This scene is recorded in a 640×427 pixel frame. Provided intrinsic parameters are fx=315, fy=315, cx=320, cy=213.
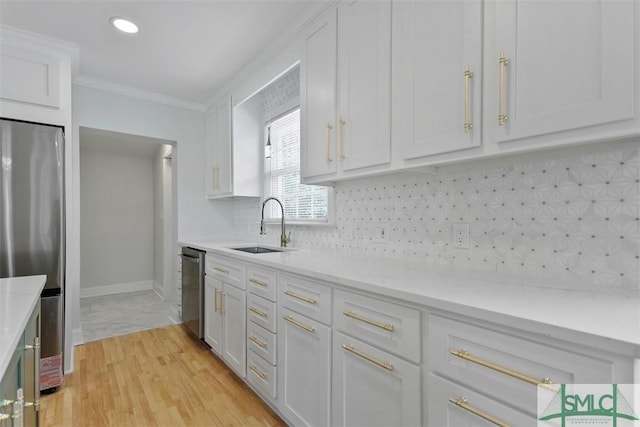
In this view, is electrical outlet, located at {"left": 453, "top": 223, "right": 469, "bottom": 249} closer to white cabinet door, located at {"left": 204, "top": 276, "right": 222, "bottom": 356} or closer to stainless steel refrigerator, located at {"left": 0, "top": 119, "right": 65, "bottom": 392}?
white cabinet door, located at {"left": 204, "top": 276, "right": 222, "bottom": 356}

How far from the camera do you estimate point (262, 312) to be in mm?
1918

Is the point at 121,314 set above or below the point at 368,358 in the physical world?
below

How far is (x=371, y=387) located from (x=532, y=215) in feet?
3.13

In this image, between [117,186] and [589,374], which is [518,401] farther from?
[117,186]

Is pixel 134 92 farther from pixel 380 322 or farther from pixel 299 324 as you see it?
pixel 380 322

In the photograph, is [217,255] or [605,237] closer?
[605,237]

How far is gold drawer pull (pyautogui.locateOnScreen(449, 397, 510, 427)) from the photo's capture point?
852mm

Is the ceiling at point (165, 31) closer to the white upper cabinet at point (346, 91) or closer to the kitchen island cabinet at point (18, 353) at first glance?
the white upper cabinet at point (346, 91)

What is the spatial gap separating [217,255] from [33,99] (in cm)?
174

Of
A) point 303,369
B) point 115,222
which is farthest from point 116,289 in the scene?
point 303,369

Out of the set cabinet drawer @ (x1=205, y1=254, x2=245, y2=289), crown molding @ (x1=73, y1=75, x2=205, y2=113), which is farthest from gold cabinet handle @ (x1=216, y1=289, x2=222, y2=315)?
crown molding @ (x1=73, y1=75, x2=205, y2=113)

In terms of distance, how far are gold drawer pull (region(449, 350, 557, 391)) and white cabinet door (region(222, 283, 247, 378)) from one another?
1.51 meters

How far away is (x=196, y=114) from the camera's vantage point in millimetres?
3730

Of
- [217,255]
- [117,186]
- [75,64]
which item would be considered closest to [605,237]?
[217,255]
